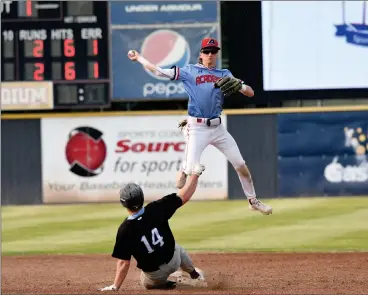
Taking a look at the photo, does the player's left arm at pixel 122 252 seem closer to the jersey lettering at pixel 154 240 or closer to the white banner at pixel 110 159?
the jersey lettering at pixel 154 240

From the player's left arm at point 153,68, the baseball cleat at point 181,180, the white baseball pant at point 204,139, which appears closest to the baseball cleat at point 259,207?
the white baseball pant at point 204,139

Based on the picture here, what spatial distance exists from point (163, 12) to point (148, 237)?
40.6 ft

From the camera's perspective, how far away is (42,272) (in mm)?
10797

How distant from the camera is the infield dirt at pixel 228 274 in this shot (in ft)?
28.2

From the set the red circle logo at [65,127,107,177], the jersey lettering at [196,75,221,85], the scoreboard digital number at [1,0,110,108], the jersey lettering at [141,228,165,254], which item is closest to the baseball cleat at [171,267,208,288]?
the jersey lettering at [141,228,165,254]

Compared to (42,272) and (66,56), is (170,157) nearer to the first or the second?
(66,56)

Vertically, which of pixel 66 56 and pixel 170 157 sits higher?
pixel 66 56

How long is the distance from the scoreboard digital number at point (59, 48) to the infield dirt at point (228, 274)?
735 centimetres

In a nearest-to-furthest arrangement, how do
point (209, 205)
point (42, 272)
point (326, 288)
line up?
point (326, 288) < point (42, 272) < point (209, 205)

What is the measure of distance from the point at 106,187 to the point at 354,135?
5.41 metres

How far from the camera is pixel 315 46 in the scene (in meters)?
20.3

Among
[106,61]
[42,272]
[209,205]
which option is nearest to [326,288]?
[42,272]

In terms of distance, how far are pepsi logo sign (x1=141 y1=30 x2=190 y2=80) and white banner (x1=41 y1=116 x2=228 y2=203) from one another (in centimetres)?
121

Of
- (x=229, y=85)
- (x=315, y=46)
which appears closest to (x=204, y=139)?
(x=229, y=85)
